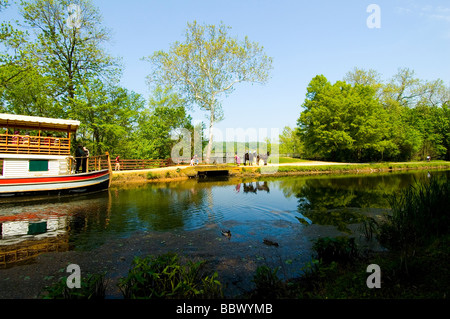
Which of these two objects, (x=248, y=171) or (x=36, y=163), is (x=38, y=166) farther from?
(x=248, y=171)

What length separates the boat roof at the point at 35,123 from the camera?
16.8 metres

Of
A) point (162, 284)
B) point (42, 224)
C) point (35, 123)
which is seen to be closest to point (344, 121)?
point (35, 123)

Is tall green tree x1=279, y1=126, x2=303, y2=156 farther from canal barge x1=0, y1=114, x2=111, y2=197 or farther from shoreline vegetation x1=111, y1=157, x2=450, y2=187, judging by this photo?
canal barge x1=0, y1=114, x2=111, y2=197

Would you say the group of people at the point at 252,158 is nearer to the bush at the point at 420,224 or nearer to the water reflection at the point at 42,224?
the water reflection at the point at 42,224

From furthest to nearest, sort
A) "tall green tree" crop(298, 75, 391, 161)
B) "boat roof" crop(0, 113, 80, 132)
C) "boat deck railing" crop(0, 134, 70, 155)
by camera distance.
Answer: "tall green tree" crop(298, 75, 391, 161) < "boat deck railing" crop(0, 134, 70, 155) < "boat roof" crop(0, 113, 80, 132)

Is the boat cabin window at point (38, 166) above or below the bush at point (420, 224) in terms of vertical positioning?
above

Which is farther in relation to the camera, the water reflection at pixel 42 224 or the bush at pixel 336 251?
the water reflection at pixel 42 224

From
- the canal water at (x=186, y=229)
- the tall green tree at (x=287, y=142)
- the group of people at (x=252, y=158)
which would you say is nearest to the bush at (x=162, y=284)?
the canal water at (x=186, y=229)

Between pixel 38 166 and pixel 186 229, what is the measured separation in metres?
15.0

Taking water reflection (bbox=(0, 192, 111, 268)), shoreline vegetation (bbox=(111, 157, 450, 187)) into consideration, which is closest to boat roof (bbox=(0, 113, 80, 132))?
water reflection (bbox=(0, 192, 111, 268))

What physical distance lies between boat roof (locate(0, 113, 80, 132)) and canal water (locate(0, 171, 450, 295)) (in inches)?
221

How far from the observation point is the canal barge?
1712cm

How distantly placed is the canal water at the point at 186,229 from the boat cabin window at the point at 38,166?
9.92 ft

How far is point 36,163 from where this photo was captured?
1838 cm
